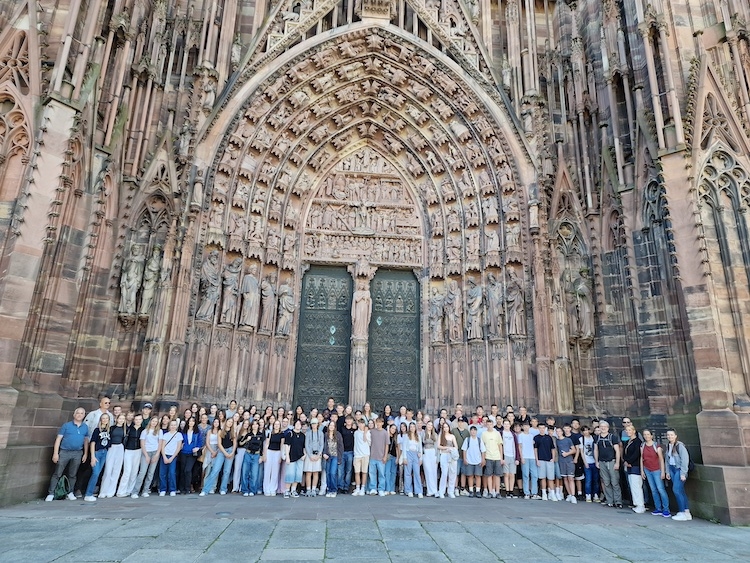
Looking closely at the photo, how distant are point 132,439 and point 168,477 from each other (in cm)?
96

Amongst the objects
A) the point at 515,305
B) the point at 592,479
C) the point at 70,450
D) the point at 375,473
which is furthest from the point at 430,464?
the point at 70,450

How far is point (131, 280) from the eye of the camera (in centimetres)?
1121

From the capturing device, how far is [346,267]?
15.2 meters

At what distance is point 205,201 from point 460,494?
909 centimetres

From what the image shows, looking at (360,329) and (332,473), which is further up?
(360,329)

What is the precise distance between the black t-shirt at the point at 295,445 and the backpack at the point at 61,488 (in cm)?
369

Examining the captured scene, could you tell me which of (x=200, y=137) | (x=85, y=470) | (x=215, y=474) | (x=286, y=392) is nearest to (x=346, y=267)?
(x=286, y=392)

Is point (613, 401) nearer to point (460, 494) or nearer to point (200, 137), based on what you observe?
point (460, 494)

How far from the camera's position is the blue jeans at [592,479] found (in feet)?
31.3

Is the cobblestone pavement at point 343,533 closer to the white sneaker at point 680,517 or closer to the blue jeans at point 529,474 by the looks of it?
the white sneaker at point 680,517

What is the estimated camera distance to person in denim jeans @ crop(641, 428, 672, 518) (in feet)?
27.3

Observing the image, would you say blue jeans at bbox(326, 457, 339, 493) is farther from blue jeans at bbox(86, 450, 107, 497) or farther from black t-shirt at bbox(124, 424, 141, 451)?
blue jeans at bbox(86, 450, 107, 497)

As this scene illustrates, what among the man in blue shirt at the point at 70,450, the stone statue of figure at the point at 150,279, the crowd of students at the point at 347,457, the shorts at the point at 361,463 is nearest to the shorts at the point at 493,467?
the crowd of students at the point at 347,457

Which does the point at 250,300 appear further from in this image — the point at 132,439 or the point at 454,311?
the point at 454,311
